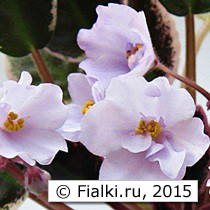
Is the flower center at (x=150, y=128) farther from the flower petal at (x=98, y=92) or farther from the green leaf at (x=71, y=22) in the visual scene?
the green leaf at (x=71, y=22)

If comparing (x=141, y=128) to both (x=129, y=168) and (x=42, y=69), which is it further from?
(x=42, y=69)

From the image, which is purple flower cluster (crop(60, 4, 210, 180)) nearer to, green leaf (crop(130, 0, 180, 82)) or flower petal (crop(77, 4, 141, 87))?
flower petal (crop(77, 4, 141, 87))

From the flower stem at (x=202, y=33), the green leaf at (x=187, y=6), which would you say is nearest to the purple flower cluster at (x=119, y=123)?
the green leaf at (x=187, y=6)

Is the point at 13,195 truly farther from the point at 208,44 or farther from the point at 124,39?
the point at 208,44

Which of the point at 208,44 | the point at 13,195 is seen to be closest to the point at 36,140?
the point at 13,195

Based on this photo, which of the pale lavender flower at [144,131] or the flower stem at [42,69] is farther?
the flower stem at [42,69]

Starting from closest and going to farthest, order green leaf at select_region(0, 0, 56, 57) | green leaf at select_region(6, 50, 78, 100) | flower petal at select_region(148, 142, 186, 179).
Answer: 1. flower petal at select_region(148, 142, 186, 179)
2. green leaf at select_region(0, 0, 56, 57)
3. green leaf at select_region(6, 50, 78, 100)

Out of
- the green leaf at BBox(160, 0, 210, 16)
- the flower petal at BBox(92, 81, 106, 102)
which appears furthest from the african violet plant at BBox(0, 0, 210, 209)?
the green leaf at BBox(160, 0, 210, 16)
